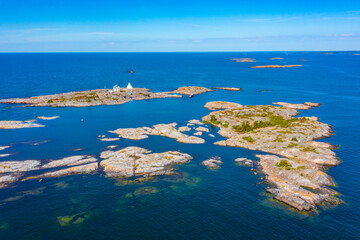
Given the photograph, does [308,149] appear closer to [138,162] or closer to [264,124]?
[264,124]

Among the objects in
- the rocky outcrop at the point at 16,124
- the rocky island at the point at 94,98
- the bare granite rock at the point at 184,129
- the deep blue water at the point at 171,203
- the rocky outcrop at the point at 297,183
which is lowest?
the deep blue water at the point at 171,203

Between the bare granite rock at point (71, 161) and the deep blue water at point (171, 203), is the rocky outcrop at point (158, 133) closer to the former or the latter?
the deep blue water at point (171, 203)

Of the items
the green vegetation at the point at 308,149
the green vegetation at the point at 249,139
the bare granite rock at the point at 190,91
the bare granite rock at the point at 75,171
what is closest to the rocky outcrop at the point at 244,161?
the green vegetation at the point at 249,139

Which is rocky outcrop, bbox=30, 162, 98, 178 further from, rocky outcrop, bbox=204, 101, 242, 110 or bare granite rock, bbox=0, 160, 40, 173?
rocky outcrop, bbox=204, 101, 242, 110

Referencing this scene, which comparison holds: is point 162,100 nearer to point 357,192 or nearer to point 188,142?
point 188,142

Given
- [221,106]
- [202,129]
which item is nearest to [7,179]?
[202,129]
